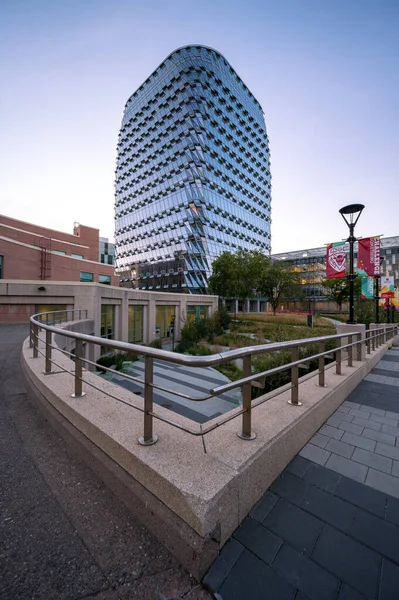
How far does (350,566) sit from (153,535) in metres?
1.46

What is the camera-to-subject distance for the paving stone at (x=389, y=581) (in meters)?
1.62

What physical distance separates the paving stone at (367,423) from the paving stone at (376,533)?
2.06 metres

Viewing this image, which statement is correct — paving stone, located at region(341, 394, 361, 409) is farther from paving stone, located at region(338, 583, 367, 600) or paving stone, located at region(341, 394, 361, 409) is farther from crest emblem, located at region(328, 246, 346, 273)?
crest emblem, located at region(328, 246, 346, 273)

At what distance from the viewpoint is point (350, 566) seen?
1.80 metres

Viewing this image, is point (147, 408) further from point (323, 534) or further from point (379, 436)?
point (379, 436)

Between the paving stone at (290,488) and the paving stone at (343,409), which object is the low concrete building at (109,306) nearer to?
the paving stone at (343,409)

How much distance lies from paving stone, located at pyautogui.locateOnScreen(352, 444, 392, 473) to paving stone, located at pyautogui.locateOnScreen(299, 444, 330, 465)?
35cm

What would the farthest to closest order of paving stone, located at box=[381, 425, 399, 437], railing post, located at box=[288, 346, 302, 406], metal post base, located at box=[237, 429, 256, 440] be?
paving stone, located at box=[381, 425, 399, 437] < railing post, located at box=[288, 346, 302, 406] < metal post base, located at box=[237, 429, 256, 440]

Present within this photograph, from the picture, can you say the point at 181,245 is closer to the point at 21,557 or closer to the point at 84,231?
the point at 84,231

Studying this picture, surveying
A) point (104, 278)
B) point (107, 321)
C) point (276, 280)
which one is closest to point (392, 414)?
point (107, 321)

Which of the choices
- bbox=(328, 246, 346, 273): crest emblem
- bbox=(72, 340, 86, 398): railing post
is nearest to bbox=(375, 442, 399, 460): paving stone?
bbox=(72, 340, 86, 398): railing post

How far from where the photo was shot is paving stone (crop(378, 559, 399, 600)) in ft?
5.30

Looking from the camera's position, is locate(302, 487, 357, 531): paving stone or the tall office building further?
the tall office building

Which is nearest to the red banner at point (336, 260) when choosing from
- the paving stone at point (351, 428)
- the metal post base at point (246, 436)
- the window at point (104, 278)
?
the paving stone at point (351, 428)
